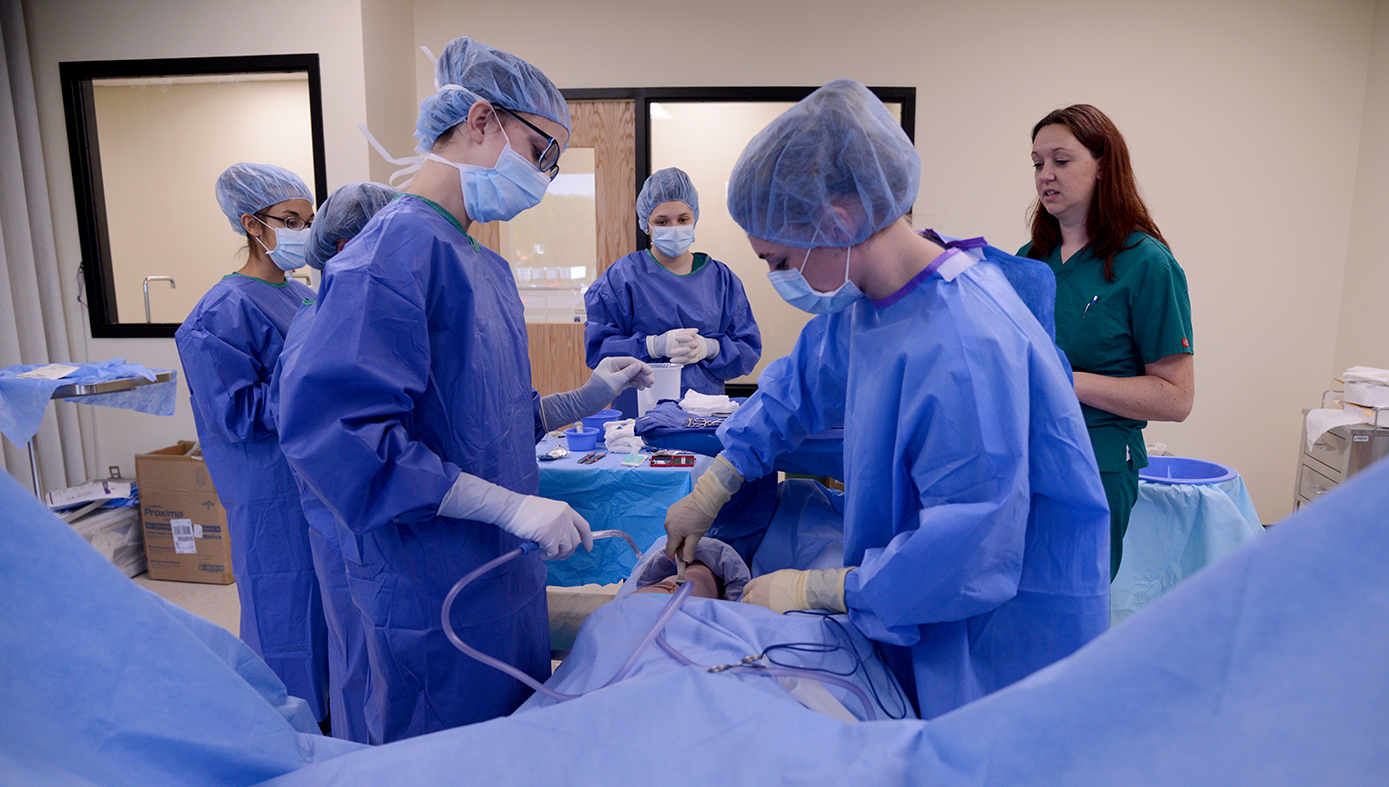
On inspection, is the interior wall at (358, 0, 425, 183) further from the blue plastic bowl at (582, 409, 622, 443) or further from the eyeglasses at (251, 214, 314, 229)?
the blue plastic bowl at (582, 409, 622, 443)

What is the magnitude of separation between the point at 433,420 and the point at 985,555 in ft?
2.87

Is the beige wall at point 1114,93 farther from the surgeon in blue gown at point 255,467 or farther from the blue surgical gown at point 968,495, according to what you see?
the blue surgical gown at point 968,495

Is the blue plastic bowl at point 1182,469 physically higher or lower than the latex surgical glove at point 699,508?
lower

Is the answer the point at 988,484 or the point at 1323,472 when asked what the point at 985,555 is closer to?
the point at 988,484

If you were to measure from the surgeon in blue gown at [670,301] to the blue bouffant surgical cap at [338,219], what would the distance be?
3.87 ft

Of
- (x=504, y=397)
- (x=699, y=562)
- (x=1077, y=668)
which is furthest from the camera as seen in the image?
(x=699, y=562)

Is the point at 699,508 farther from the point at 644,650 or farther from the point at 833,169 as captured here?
the point at 833,169

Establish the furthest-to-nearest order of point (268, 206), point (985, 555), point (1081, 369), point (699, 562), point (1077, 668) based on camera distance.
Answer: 1. point (268, 206)
2. point (1081, 369)
3. point (699, 562)
4. point (985, 555)
5. point (1077, 668)

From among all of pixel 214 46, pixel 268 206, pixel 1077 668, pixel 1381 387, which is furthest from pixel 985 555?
pixel 214 46

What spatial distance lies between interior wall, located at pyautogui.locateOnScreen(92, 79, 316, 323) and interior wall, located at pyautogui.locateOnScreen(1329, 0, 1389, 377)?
252 inches

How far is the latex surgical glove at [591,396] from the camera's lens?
173 centimetres

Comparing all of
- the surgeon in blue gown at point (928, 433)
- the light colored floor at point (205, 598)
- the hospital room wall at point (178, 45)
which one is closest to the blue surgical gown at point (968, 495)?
the surgeon in blue gown at point (928, 433)

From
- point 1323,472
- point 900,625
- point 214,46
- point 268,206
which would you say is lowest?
point 1323,472

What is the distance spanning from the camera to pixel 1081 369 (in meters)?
1.70
